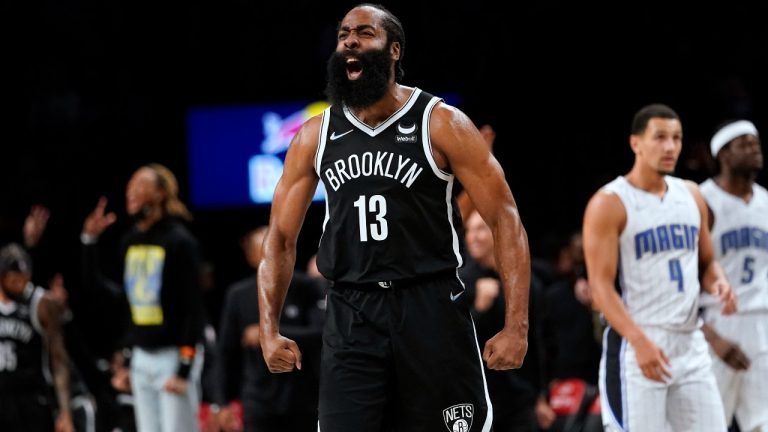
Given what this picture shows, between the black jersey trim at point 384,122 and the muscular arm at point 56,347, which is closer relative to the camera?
the black jersey trim at point 384,122

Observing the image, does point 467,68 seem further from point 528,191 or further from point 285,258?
point 285,258

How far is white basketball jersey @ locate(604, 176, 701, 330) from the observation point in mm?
5910

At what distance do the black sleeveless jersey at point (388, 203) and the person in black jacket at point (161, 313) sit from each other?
3783 millimetres

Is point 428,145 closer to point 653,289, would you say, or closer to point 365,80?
point 365,80

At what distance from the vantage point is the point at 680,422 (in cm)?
577

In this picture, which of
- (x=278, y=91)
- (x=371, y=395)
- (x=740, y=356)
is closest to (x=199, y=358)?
(x=740, y=356)

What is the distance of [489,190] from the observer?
4.31 metres

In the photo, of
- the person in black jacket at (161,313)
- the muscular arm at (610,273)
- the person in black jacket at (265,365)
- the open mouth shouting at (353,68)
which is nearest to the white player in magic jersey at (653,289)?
the muscular arm at (610,273)

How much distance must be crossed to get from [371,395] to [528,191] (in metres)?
9.09

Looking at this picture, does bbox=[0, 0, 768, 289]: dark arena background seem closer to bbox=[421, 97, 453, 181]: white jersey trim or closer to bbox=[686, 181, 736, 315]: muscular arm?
bbox=[686, 181, 736, 315]: muscular arm

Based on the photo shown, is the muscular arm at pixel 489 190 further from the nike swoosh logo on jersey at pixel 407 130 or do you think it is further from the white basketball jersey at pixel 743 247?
the white basketball jersey at pixel 743 247

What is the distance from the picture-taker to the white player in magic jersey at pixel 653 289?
5.76m

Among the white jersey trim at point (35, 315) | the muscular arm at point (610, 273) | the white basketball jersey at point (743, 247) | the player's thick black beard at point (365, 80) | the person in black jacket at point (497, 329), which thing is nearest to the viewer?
the player's thick black beard at point (365, 80)

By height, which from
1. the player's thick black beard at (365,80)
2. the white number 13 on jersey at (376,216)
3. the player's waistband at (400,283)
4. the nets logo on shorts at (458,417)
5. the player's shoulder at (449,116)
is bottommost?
the nets logo on shorts at (458,417)
